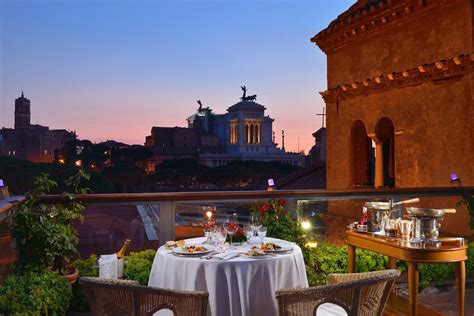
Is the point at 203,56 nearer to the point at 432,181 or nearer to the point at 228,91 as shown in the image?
the point at 228,91

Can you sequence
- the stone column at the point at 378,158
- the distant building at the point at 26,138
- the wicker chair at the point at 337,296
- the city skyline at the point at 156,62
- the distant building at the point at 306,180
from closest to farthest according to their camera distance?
the wicker chair at the point at 337,296
the stone column at the point at 378,158
the distant building at the point at 306,180
the city skyline at the point at 156,62
the distant building at the point at 26,138

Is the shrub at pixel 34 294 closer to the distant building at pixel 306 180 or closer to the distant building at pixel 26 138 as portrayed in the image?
the distant building at pixel 306 180

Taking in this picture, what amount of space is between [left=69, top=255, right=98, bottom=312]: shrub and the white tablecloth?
5.70 feet

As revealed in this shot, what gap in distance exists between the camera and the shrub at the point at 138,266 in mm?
5664

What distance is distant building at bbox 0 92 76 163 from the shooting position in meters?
92.0

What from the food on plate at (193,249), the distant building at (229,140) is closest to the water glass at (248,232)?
the food on plate at (193,249)

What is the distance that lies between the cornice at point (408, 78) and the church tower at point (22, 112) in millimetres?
86667

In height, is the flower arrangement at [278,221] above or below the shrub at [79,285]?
above

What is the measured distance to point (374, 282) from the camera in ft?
11.0

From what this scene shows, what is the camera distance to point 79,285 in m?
5.37

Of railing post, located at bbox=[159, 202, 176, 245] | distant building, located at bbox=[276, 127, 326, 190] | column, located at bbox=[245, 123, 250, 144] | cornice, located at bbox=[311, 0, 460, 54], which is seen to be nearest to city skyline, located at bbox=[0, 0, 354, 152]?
column, located at bbox=[245, 123, 250, 144]

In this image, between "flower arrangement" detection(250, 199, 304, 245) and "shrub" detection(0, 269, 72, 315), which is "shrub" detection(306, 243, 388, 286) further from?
"shrub" detection(0, 269, 72, 315)

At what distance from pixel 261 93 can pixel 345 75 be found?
7750 centimetres

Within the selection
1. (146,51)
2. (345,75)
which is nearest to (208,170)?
(146,51)
